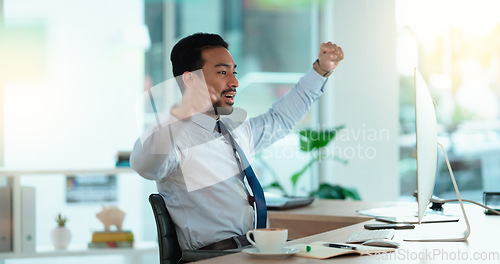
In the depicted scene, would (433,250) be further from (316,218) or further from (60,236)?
(60,236)

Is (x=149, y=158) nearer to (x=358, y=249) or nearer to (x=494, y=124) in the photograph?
(x=358, y=249)

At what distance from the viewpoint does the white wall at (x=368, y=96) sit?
4734 mm

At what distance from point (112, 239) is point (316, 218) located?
1822 mm

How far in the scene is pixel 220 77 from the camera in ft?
6.56

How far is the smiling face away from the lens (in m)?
1.99

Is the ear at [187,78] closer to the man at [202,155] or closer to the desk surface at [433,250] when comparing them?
the man at [202,155]

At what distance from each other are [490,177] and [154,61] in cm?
295

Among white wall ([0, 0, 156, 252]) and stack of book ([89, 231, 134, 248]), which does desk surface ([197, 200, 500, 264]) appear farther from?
white wall ([0, 0, 156, 252])

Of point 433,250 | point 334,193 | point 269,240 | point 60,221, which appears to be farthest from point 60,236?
point 433,250

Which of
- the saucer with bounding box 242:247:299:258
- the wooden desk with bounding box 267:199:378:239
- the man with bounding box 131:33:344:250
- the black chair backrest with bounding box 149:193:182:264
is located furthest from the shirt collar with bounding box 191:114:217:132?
the saucer with bounding box 242:247:299:258

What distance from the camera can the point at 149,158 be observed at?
1.64 meters

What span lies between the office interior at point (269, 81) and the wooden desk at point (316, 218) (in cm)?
174

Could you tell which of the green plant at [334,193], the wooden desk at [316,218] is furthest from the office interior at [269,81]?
the wooden desk at [316,218]

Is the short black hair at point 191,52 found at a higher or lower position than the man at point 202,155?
higher
